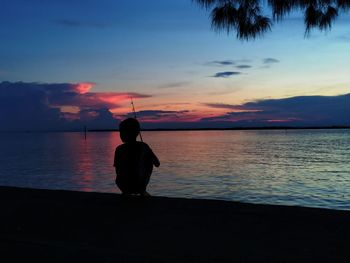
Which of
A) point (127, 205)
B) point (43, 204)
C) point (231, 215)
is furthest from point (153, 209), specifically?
point (43, 204)

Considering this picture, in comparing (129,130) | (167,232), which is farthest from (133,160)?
(167,232)

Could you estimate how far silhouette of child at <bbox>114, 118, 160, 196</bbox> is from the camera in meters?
7.12

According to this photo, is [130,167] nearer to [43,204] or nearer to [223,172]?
[43,204]

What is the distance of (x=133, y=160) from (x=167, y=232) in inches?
78.9

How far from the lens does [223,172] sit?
3416 centimetres

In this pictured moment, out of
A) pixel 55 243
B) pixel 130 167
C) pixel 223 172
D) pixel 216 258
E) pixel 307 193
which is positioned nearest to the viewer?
pixel 216 258

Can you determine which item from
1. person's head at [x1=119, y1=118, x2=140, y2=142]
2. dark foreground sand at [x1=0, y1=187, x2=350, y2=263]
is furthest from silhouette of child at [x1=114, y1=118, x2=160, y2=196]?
dark foreground sand at [x1=0, y1=187, x2=350, y2=263]

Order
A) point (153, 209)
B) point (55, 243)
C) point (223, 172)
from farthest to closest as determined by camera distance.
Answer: point (223, 172) < point (153, 209) < point (55, 243)

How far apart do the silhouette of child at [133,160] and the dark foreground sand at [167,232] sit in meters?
0.32

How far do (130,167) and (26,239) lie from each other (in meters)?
2.33

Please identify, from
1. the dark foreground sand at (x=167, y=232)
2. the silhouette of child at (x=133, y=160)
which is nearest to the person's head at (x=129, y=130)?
the silhouette of child at (x=133, y=160)

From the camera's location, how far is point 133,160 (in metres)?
7.12

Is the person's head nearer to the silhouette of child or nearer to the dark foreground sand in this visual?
the silhouette of child

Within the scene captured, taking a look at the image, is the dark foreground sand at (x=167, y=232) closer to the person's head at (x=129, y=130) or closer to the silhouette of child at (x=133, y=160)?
the silhouette of child at (x=133, y=160)
